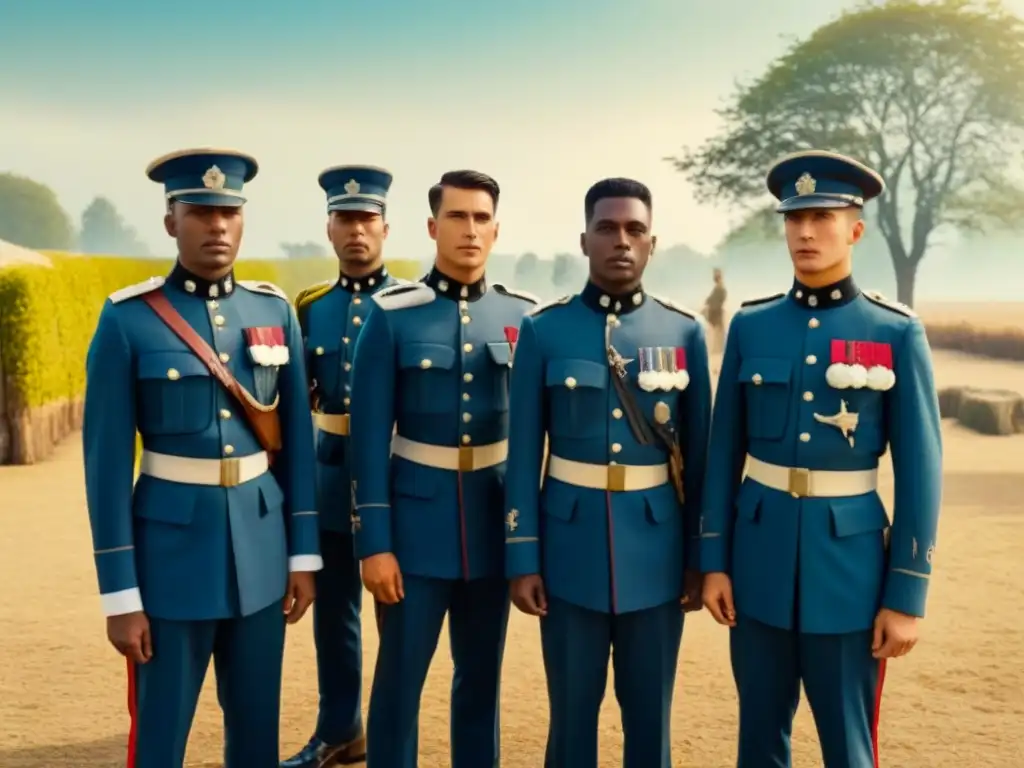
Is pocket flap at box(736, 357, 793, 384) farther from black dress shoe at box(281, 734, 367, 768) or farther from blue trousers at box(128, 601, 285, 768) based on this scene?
black dress shoe at box(281, 734, 367, 768)

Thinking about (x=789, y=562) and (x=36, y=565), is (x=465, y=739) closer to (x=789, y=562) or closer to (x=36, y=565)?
(x=789, y=562)

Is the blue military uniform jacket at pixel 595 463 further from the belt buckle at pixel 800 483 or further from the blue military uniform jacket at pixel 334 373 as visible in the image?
the blue military uniform jacket at pixel 334 373

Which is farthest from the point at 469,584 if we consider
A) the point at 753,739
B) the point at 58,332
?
the point at 58,332

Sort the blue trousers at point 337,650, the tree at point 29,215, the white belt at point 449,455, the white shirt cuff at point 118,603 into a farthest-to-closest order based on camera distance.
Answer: the tree at point 29,215 → the blue trousers at point 337,650 → the white belt at point 449,455 → the white shirt cuff at point 118,603

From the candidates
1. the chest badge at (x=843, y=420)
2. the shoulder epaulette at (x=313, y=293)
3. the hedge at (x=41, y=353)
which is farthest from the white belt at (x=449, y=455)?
the hedge at (x=41, y=353)

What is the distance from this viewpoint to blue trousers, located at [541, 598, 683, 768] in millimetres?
3387

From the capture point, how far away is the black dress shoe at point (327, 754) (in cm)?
443

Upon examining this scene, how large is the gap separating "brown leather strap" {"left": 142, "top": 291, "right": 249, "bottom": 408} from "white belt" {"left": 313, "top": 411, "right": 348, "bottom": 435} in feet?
3.89

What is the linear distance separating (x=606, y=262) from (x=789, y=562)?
1.12 m

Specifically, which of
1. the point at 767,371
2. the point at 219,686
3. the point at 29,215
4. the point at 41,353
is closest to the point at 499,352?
the point at 767,371

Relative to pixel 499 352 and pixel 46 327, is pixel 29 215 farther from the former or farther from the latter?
pixel 499 352

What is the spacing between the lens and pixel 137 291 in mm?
3217

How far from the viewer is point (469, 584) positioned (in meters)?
3.76

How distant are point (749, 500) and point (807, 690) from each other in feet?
2.04
